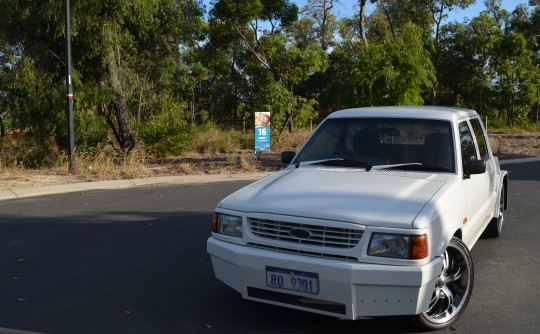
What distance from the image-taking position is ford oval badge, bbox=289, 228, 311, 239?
163 inches

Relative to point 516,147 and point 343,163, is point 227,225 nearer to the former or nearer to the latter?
point 343,163

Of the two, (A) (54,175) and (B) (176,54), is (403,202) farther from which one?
(B) (176,54)

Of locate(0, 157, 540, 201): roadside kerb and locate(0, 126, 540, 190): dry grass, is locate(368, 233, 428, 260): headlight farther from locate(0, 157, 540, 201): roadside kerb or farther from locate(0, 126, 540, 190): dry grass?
locate(0, 126, 540, 190): dry grass

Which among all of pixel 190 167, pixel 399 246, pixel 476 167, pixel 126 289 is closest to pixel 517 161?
Answer: pixel 190 167

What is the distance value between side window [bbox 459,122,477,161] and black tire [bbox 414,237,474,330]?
1.18 metres

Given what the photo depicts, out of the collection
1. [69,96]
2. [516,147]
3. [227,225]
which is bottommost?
[227,225]

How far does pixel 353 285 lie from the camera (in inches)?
155

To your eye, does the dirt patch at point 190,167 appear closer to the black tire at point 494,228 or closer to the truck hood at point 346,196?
the black tire at point 494,228

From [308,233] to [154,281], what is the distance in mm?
2276

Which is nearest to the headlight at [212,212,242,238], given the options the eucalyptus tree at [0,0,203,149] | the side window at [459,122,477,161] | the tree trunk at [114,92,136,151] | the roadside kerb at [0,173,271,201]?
the side window at [459,122,477,161]

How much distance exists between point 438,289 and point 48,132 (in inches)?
676

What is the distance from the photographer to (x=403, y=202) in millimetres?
4254

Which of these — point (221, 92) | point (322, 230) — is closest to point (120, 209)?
point (322, 230)

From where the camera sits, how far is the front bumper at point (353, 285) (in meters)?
3.89
